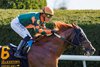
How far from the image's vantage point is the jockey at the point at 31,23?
797 centimetres

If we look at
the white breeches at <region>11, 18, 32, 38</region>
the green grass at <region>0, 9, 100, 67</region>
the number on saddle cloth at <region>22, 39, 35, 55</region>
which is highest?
the white breeches at <region>11, 18, 32, 38</region>

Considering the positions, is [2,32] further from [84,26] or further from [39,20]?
[39,20]

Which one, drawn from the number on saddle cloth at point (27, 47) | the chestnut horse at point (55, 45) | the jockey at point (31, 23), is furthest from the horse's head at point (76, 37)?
the number on saddle cloth at point (27, 47)

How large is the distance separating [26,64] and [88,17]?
4099 millimetres

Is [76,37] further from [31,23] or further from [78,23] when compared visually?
[78,23]

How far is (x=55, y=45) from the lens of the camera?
26.5 feet

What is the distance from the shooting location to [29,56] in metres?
8.04

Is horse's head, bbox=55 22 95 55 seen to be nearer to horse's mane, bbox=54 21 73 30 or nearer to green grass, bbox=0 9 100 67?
horse's mane, bbox=54 21 73 30

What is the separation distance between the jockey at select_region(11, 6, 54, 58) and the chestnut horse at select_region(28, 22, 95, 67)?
175 millimetres

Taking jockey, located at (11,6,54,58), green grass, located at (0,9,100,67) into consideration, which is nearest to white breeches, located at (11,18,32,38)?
jockey, located at (11,6,54,58)

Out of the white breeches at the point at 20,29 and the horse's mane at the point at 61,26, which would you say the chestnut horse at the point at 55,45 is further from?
the white breeches at the point at 20,29

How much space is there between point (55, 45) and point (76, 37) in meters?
0.42

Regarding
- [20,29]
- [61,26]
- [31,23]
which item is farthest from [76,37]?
[20,29]

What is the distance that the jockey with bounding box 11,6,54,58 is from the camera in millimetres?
7966
